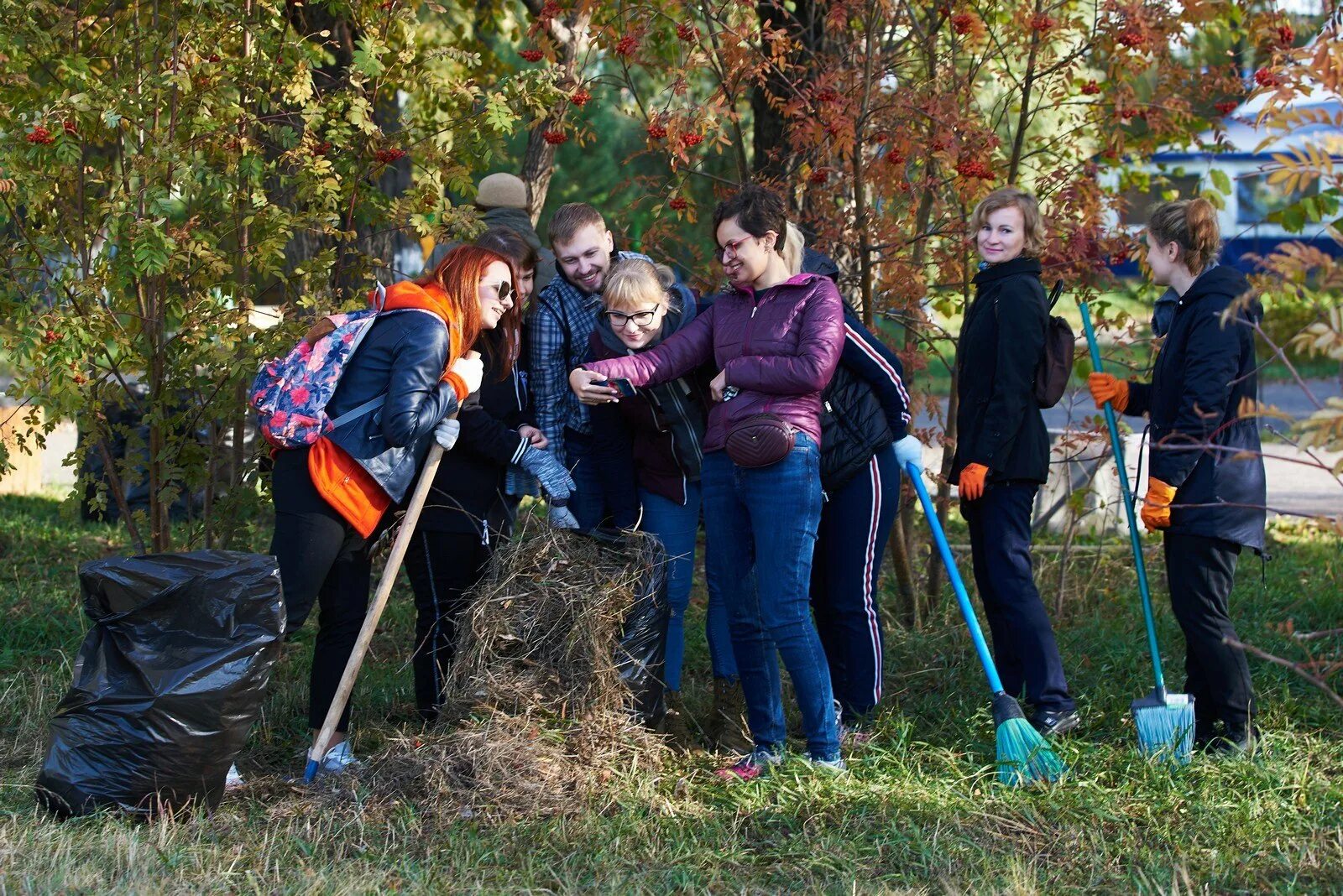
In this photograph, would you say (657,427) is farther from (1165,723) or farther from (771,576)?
(1165,723)

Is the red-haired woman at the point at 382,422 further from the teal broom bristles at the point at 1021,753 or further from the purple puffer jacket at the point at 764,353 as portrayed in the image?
the teal broom bristles at the point at 1021,753

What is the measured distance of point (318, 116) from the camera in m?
4.70

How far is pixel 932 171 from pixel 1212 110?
1.49 metres

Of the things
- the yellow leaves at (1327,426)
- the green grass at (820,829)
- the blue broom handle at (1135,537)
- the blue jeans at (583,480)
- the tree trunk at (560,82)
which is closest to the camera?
the yellow leaves at (1327,426)

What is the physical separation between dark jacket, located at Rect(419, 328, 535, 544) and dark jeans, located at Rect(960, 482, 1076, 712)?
1.54 metres

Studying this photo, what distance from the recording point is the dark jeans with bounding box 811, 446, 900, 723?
4266mm

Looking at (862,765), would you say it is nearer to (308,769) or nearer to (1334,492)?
(308,769)

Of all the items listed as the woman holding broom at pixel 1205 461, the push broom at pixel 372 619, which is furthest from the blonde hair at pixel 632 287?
the woman holding broom at pixel 1205 461

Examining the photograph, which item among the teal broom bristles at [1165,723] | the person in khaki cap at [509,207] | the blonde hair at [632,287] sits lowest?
the teal broom bristles at [1165,723]

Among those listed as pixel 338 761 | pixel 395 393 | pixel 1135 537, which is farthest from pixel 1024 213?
pixel 338 761

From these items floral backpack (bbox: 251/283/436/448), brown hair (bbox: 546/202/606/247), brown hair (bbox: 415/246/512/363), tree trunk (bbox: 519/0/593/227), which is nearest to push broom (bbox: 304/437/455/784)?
floral backpack (bbox: 251/283/436/448)

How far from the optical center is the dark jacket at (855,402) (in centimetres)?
418

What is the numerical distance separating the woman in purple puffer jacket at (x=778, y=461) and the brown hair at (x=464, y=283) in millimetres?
402

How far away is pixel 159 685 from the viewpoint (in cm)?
368
